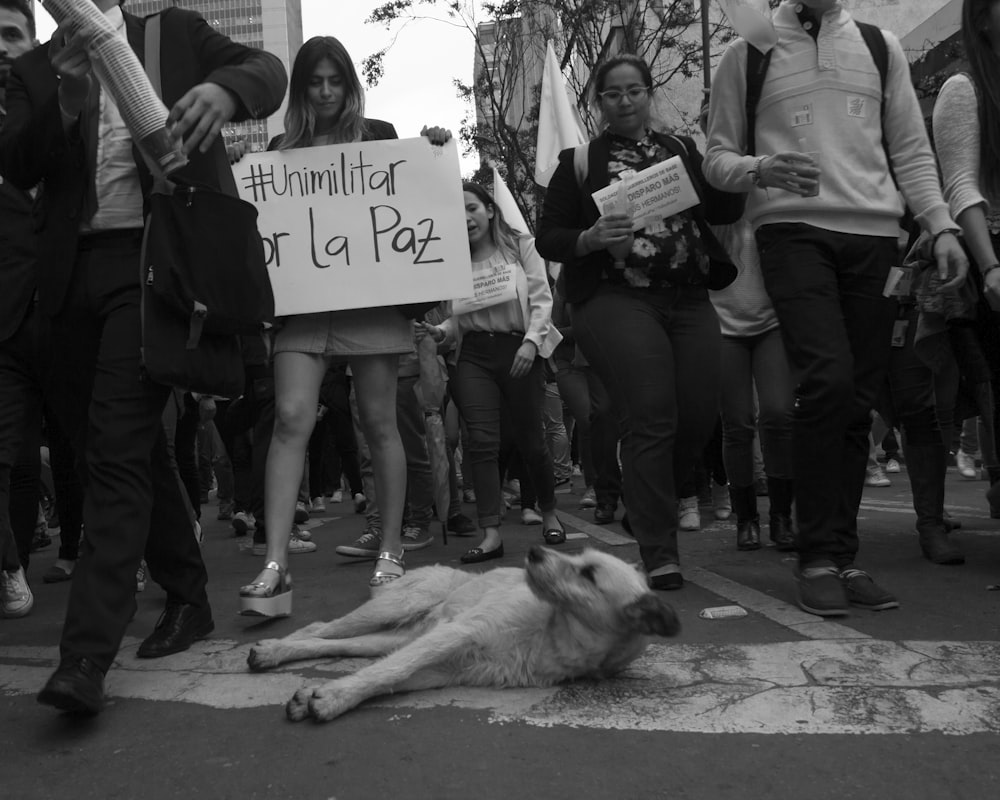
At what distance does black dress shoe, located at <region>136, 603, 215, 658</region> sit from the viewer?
346 cm

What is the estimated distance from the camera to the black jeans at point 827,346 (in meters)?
3.74

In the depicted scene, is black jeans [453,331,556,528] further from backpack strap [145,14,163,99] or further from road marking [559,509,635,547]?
backpack strap [145,14,163,99]

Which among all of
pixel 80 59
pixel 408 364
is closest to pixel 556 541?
pixel 408 364

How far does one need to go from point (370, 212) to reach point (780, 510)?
2.66 meters

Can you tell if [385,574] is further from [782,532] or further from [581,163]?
[782,532]

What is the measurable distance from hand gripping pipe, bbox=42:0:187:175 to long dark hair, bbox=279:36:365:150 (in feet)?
5.98

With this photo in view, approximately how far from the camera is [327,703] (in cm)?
268

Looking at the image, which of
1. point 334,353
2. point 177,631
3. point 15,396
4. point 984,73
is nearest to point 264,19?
point 334,353

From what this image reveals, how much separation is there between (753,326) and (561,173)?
64.6 inches

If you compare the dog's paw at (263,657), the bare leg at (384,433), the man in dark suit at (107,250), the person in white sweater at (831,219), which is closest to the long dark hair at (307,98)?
the bare leg at (384,433)

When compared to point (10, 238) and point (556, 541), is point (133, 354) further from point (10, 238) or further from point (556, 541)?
point (556, 541)

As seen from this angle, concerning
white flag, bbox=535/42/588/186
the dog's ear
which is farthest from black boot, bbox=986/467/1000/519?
the dog's ear

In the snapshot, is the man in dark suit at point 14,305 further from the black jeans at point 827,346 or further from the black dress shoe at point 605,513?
the black dress shoe at point 605,513

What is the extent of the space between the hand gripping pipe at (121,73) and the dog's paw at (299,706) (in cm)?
148
